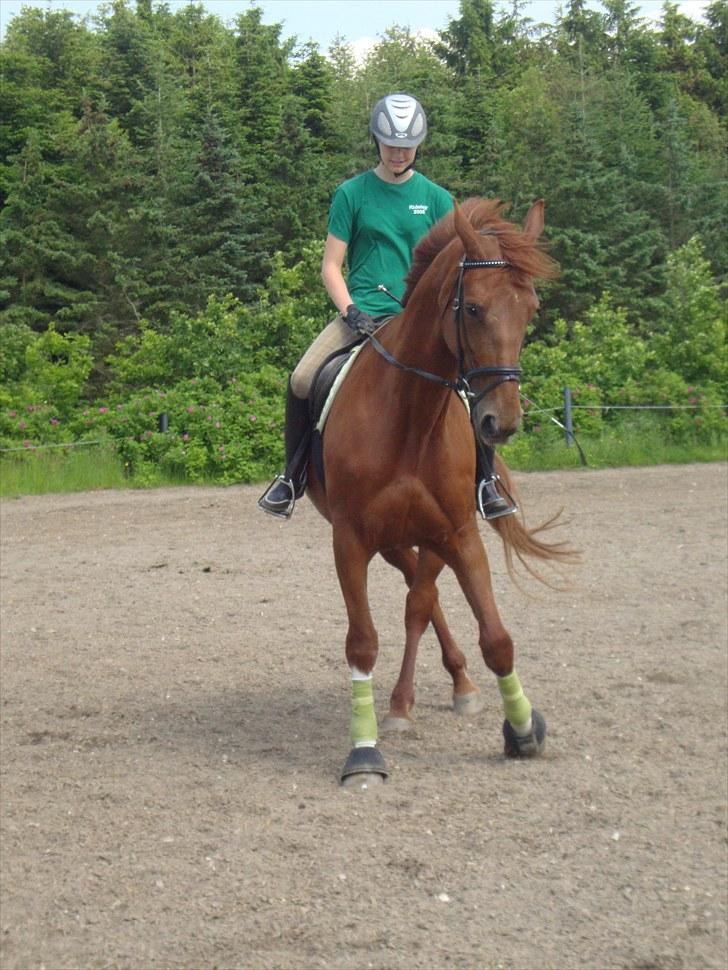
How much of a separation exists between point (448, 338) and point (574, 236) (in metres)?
28.7

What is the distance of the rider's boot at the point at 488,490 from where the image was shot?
577 cm

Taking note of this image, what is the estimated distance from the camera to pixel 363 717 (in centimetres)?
593

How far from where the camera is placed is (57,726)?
6848 mm

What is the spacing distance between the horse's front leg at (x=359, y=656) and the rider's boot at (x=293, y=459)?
0.65 meters

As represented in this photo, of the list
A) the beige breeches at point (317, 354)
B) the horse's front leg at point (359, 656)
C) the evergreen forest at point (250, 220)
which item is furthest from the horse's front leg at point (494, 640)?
the evergreen forest at point (250, 220)

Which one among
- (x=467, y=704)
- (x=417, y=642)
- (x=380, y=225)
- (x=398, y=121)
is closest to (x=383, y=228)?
(x=380, y=225)

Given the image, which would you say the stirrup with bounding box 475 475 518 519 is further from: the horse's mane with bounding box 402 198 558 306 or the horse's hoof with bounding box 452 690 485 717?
the horse's hoof with bounding box 452 690 485 717

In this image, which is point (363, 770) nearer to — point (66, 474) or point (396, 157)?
point (396, 157)

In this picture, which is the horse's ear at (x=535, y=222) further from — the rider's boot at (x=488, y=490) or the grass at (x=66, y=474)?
the grass at (x=66, y=474)

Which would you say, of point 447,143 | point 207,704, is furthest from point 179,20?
point 207,704

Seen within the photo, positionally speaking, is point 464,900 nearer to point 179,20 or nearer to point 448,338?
point 448,338

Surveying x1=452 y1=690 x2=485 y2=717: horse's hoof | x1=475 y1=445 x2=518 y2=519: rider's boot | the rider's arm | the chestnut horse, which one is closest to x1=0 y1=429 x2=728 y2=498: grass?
x1=452 y1=690 x2=485 y2=717: horse's hoof

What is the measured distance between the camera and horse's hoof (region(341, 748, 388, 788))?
5.70m

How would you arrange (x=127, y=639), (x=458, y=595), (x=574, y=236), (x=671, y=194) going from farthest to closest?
(x=671, y=194), (x=574, y=236), (x=458, y=595), (x=127, y=639)
